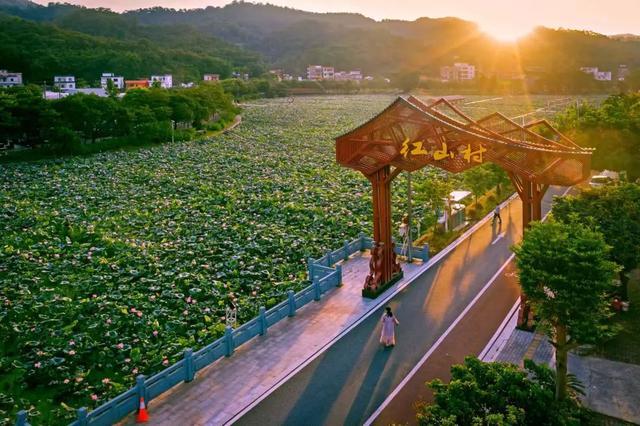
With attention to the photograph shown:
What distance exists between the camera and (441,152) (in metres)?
12.8

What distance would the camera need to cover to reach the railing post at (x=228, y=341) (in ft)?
38.7

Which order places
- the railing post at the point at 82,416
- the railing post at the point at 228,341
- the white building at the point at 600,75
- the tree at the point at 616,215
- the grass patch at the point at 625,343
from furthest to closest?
the white building at the point at 600,75 → the tree at the point at 616,215 → the railing post at the point at 228,341 → the grass patch at the point at 625,343 → the railing post at the point at 82,416

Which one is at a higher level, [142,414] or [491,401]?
[491,401]

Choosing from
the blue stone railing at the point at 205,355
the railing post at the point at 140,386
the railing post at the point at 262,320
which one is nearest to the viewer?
the blue stone railing at the point at 205,355

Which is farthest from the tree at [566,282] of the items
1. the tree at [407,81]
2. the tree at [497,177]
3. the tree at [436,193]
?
the tree at [407,81]

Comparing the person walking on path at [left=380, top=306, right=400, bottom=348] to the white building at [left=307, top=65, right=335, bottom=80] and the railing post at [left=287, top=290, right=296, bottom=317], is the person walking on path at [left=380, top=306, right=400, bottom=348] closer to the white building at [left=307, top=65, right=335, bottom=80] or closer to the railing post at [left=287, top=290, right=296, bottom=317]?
the railing post at [left=287, top=290, right=296, bottom=317]

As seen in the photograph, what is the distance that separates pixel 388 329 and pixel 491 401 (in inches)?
170

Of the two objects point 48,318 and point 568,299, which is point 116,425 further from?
point 568,299

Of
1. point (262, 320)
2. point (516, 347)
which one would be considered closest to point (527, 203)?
point (516, 347)

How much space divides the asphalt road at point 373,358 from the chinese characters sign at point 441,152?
4.03m

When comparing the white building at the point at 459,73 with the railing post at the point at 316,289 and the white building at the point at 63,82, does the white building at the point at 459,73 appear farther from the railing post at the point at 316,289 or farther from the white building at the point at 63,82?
the railing post at the point at 316,289

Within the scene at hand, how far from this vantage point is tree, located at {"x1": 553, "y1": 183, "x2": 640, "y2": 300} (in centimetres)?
1295

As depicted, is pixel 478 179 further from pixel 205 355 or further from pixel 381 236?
pixel 205 355

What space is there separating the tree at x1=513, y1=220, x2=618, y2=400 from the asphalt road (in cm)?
292
